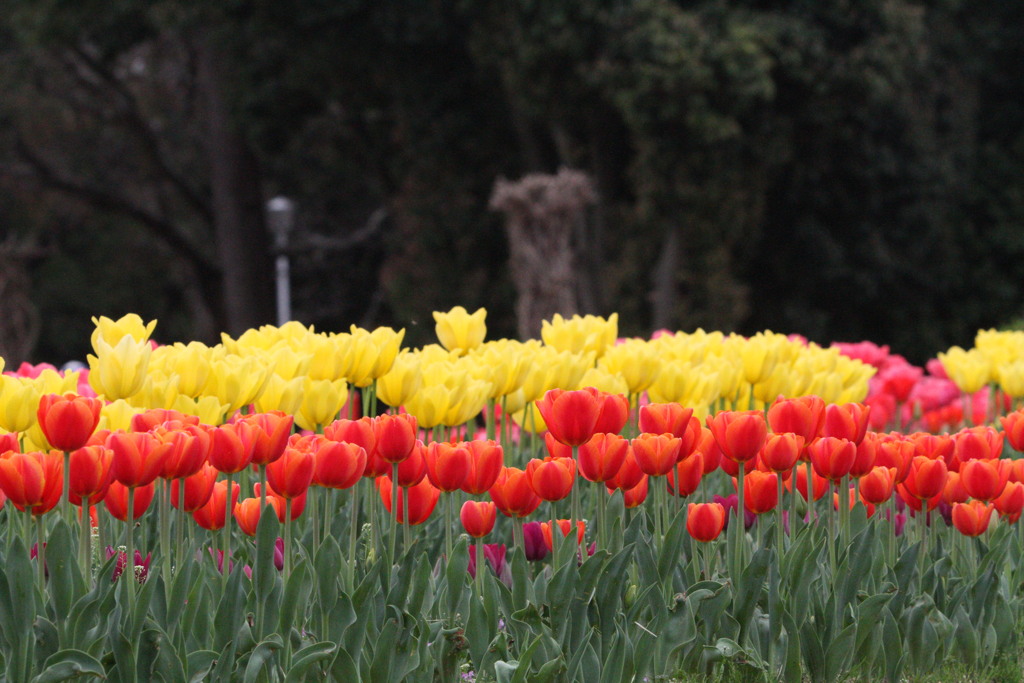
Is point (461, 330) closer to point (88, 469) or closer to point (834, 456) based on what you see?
point (834, 456)

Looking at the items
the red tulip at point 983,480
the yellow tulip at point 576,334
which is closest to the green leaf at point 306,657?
the red tulip at point 983,480

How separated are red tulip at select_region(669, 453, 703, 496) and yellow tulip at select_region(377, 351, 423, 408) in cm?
57

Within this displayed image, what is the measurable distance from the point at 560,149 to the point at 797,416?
1295cm

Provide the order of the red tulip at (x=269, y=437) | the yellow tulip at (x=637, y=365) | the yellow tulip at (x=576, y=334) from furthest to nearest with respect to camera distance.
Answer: the yellow tulip at (x=576, y=334) < the yellow tulip at (x=637, y=365) < the red tulip at (x=269, y=437)

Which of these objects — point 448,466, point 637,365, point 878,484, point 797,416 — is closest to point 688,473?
point 797,416

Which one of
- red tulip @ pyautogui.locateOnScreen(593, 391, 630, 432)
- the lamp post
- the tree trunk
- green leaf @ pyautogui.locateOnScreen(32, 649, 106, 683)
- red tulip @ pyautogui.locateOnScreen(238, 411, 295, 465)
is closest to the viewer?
green leaf @ pyautogui.locateOnScreen(32, 649, 106, 683)

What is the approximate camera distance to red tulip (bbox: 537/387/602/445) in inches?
85.0

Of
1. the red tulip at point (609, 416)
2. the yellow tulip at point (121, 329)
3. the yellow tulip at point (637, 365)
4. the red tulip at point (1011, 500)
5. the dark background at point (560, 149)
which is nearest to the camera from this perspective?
the red tulip at point (609, 416)

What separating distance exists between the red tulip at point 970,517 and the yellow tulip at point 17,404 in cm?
183

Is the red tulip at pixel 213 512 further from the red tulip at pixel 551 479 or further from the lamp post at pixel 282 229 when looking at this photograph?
the lamp post at pixel 282 229

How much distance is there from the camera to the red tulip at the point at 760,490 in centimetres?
234

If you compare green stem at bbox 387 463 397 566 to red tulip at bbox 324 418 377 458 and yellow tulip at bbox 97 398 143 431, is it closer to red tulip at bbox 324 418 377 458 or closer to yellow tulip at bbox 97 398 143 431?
red tulip at bbox 324 418 377 458

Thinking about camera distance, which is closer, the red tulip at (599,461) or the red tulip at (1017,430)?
the red tulip at (599,461)

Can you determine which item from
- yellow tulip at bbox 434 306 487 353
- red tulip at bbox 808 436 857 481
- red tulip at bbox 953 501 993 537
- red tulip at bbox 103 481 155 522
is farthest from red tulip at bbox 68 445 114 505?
red tulip at bbox 953 501 993 537
